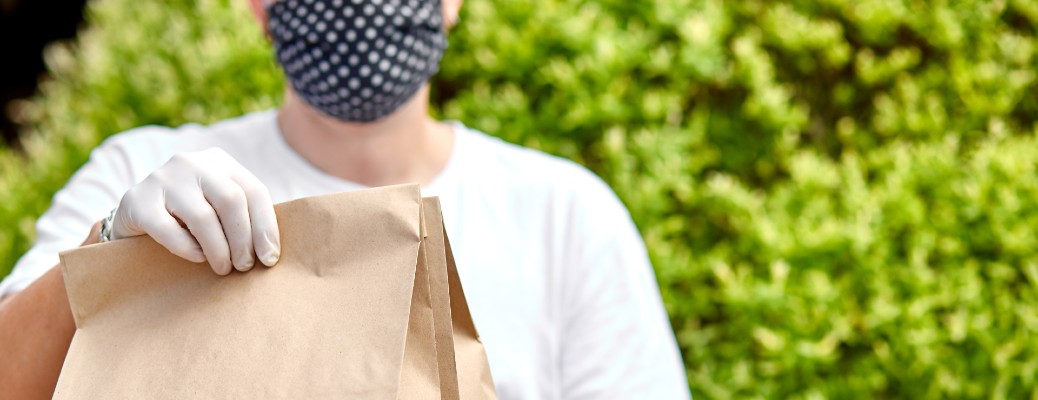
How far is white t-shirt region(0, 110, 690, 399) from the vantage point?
1498 mm

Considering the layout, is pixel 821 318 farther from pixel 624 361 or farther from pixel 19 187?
pixel 19 187

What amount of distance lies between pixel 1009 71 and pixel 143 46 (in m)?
2.21

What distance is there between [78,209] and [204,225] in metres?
0.60

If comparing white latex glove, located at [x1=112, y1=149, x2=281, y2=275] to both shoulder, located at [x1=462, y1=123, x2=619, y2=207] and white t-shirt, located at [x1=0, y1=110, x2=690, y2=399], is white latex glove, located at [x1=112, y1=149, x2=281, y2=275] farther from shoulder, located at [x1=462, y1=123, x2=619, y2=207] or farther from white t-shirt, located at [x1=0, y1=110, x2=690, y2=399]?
shoulder, located at [x1=462, y1=123, x2=619, y2=207]

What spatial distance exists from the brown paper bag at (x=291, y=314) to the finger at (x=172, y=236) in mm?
32

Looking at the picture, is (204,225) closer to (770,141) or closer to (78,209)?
(78,209)

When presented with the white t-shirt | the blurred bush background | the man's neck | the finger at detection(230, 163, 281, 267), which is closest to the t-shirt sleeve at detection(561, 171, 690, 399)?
the white t-shirt

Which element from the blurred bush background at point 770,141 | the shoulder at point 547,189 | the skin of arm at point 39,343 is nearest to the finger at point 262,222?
the skin of arm at point 39,343

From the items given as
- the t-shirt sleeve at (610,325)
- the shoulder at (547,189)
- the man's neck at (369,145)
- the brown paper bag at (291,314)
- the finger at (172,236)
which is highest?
the finger at (172,236)

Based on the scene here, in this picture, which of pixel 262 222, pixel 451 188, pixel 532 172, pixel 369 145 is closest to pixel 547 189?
pixel 532 172

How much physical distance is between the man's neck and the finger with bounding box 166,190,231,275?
0.56 m

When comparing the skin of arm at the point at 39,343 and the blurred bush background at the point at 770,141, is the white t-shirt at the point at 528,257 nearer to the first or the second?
the skin of arm at the point at 39,343

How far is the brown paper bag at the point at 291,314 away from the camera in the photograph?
3.01ft

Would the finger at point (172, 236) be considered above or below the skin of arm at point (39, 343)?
above
